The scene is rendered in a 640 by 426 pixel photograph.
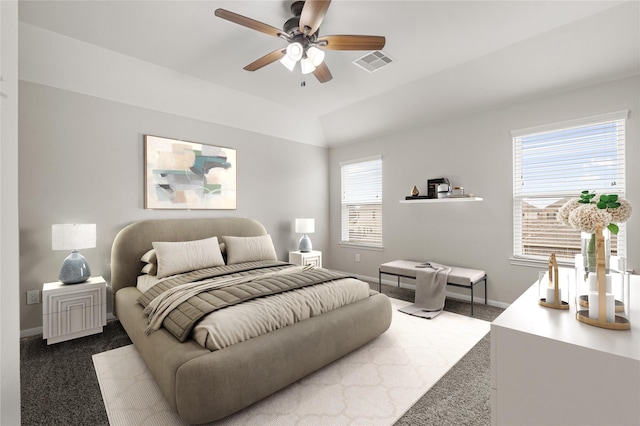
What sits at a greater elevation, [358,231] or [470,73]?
[470,73]

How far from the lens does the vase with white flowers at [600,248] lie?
1.08 metres

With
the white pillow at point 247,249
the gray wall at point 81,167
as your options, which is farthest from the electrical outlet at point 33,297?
the white pillow at point 247,249

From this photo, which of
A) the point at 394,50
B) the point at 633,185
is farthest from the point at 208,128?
the point at 633,185

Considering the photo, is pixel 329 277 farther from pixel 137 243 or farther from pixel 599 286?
pixel 137 243

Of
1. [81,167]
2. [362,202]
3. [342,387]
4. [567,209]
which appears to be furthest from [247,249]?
[567,209]

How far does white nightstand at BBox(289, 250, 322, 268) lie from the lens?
15.1 ft

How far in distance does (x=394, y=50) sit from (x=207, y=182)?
288 centimetres

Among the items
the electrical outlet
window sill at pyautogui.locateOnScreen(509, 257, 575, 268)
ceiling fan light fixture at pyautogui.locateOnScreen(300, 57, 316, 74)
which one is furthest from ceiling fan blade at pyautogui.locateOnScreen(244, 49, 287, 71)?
window sill at pyautogui.locateOnScreen(509, 257, 575, 268)

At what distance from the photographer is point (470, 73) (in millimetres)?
3352

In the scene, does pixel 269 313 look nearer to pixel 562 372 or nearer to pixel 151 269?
pixel 562 372

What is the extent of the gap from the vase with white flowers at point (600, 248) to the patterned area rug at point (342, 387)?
1.25 m

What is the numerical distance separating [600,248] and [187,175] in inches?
159

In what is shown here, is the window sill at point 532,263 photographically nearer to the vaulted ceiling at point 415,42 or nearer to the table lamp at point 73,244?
the vaulted ceiling at point 415,42

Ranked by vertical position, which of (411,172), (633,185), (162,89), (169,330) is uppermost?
(162,89)
